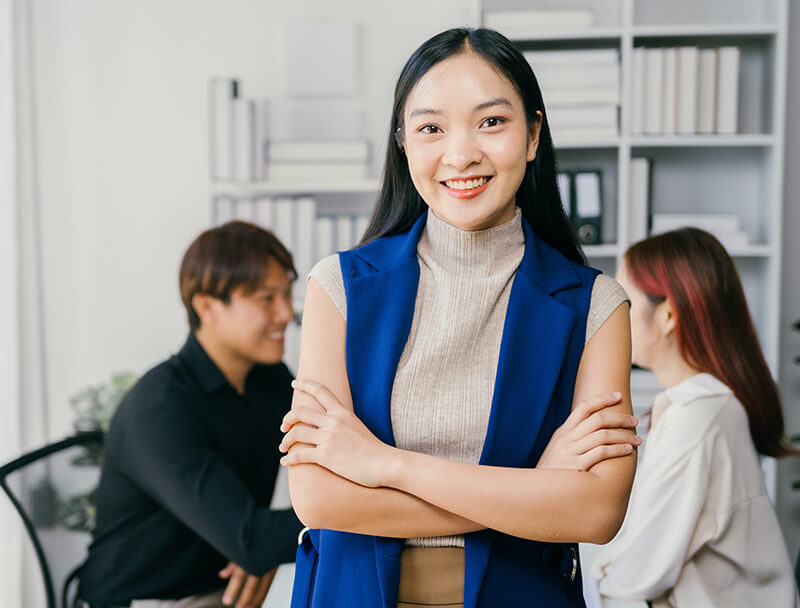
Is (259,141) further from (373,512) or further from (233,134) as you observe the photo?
(373,512)

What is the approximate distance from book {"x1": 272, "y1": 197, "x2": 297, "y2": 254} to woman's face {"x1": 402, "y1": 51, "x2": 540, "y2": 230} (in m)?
2.06

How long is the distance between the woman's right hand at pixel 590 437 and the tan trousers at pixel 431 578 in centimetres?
17

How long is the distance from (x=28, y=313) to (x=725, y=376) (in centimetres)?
253

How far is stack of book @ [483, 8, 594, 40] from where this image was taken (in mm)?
2998

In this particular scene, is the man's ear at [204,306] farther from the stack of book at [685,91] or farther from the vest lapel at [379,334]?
the stack of book at [685,91]

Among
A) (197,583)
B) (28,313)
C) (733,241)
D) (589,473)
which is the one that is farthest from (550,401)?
(28,313)

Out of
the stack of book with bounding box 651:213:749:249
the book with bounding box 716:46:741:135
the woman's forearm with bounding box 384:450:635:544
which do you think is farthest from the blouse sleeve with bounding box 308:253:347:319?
the book with bounding box 716:46:741:135

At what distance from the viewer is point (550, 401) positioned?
1.06m

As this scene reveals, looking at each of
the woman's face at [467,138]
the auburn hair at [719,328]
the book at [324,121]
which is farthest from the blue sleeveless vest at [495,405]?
the book at [324,121]

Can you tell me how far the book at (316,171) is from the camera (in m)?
3.04

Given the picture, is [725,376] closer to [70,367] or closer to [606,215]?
[606,215]

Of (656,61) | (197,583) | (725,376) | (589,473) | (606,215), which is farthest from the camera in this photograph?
(606,215)

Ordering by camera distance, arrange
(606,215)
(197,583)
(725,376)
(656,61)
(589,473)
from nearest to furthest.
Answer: (589,473)
(725,376)
(197,583)
(656,61)
(606,215)

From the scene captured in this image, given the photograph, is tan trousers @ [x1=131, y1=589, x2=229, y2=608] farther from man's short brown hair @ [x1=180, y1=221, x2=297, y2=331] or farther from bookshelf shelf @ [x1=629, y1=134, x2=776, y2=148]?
bookshelf shelf @ [x1=629, y1=134, x2=776, y2=148]
